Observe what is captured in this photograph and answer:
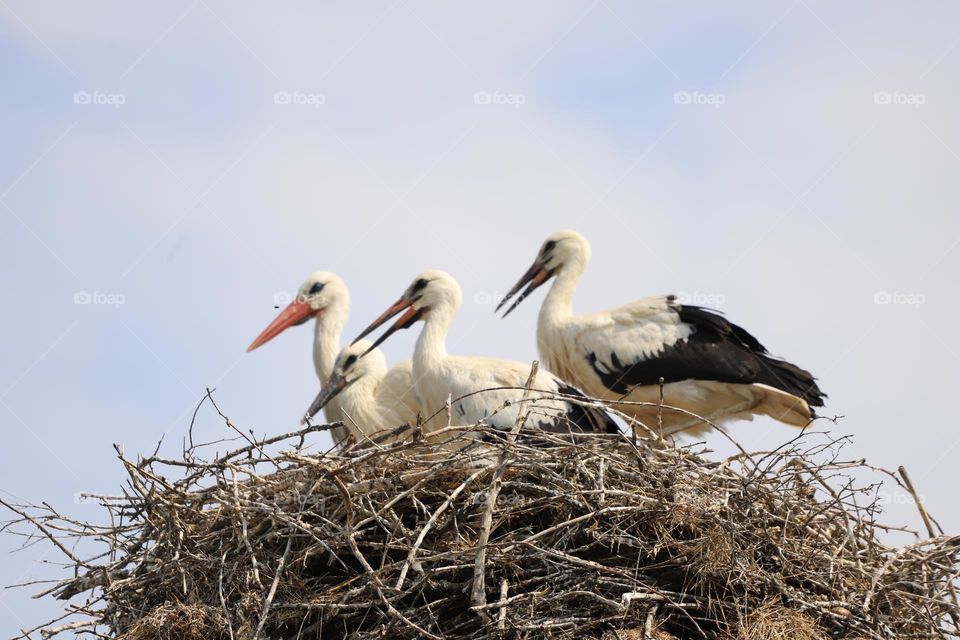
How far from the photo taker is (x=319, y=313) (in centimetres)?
900

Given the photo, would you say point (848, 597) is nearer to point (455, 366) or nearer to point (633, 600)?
point (633, 600)

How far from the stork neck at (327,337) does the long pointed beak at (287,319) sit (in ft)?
0.28

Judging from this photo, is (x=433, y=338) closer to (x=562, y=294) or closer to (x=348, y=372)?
(x=348, y=372)

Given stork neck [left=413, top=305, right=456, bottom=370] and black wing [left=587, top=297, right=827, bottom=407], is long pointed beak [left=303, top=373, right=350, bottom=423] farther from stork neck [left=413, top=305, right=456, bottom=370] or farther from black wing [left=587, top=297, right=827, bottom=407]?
black wing [left=587, top=297, right=827, bottom=407]

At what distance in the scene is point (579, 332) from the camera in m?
8.03

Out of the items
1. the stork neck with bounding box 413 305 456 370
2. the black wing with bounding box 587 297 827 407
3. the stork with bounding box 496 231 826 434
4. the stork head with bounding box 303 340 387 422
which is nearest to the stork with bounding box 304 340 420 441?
the stork head with bounding box 303 340 387 422

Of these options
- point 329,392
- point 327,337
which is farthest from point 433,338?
point 327,337

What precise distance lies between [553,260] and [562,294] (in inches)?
10.6

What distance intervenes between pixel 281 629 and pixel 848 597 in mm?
1818

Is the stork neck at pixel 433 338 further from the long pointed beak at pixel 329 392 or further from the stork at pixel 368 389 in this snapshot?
the long pointed beak at pixel 329 392

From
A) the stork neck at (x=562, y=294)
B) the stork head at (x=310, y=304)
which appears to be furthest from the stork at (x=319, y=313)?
the stork neck at (x=562, y=294)

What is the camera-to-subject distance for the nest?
4.35 m

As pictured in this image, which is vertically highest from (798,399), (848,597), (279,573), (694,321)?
(694,321)

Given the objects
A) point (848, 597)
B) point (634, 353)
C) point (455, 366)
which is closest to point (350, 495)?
point (848, 597)
